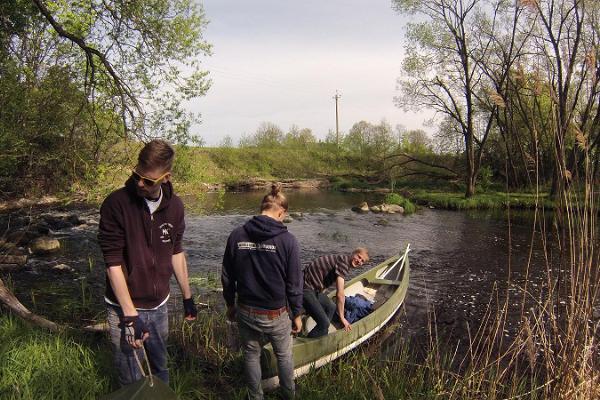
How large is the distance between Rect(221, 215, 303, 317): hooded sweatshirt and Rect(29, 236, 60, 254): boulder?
10.8 m

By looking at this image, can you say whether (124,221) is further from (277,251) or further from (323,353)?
(323,353)

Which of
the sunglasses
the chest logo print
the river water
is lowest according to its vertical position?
the river water

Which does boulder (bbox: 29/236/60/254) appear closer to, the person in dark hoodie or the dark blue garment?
the dark blue garment

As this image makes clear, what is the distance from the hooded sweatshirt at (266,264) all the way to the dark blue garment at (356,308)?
3202 millimetres

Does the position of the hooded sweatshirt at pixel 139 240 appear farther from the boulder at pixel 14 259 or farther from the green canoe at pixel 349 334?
the boulder at pixel 14 259

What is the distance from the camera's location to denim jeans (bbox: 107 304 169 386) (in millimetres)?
2908

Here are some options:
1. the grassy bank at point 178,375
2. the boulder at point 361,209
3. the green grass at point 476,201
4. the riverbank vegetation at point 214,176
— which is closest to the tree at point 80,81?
the riverbank vegetation at point 214,176

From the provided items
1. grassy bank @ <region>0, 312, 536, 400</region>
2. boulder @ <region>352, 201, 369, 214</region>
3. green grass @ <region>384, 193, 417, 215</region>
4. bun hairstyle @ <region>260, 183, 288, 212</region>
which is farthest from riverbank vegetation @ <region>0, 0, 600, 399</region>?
boulder @ <region>352, 201, 369, 214</region>

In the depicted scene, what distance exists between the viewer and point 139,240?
2902 mm

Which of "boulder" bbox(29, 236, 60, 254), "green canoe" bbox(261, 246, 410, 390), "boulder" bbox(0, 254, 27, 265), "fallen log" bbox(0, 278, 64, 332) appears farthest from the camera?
"boulder" bbox(29, 236, 60, 254)

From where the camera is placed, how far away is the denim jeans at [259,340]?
3734mm

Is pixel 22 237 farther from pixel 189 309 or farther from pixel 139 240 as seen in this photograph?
pixel 139 240

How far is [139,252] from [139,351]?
34.4 inches

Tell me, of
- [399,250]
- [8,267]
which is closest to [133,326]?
[8,267]
